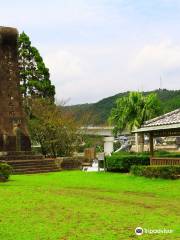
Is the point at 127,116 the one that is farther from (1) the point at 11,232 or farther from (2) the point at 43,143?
(1) the point at 11,232

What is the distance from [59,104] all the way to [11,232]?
40910 mm

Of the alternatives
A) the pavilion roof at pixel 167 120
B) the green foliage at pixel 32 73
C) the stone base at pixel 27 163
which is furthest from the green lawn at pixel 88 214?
the green foliage at pixel 32 73

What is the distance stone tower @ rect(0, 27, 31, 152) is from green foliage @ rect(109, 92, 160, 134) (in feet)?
58.9

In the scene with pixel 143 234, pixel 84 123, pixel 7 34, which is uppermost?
pixel 7 34

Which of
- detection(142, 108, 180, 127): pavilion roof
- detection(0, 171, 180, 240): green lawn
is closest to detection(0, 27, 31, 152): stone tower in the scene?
detection(142, 108, 180, 127): pavilion roof

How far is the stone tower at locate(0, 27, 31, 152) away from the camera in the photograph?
33969mm

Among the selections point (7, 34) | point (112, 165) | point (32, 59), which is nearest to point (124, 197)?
point (112, 165)

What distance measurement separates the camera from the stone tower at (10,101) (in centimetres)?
3397

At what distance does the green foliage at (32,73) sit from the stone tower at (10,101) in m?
11.5

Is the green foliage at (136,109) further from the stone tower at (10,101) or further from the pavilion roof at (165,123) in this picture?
the pavilion roof at (165,123)

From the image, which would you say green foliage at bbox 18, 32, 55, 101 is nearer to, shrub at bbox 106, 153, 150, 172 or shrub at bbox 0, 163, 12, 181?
shrub at bbox 106, 153, 150, 172

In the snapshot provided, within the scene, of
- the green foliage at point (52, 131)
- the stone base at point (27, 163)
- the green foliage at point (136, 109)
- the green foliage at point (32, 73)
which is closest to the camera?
the stone base at point (27, 163)

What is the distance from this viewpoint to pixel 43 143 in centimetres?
4150

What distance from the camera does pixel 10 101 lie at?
3441 centimetres
